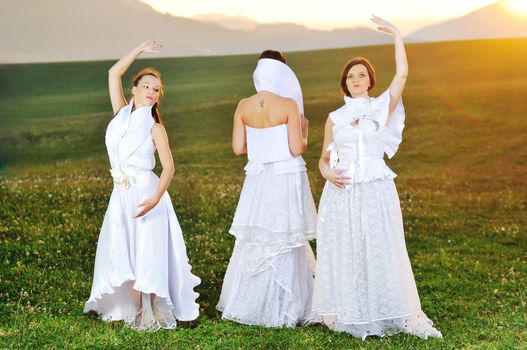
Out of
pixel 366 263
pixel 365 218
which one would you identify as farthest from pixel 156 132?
pixel 366 263

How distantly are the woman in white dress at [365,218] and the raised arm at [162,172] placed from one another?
175cm

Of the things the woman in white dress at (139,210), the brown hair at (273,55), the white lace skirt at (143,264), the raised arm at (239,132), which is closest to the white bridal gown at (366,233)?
the brown hair at (273,55)

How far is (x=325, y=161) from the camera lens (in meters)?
9.92

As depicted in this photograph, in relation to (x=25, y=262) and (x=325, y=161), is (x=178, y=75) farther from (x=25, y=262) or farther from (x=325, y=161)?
(x=325, y=161)

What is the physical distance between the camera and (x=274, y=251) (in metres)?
10.4

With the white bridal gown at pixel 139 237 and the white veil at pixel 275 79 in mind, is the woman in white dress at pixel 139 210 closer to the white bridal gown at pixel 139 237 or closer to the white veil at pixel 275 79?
the white bridal gown at pixel 139 237

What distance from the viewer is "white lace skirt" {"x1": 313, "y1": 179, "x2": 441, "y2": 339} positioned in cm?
965

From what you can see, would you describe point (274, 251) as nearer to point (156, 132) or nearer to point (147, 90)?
point (156, 132)

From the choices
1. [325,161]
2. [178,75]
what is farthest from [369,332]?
[178,75]

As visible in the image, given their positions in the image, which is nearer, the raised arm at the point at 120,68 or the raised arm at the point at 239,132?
the raised arm at the point at 120,68

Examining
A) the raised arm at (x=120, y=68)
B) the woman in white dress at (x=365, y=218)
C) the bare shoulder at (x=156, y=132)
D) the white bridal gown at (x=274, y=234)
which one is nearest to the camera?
the woman in white dress at (x=365, y=218)

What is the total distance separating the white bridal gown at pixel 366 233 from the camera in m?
9.65

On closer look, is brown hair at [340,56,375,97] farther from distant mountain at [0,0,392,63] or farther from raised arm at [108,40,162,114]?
distant mountain at [0,0,392,63]

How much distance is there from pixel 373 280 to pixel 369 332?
627mm
